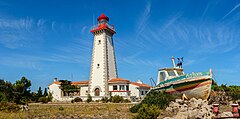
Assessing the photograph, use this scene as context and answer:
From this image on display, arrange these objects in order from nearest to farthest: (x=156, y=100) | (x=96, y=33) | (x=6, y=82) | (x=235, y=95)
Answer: (x=156, y=100)
(x=235, y=95)
(x=6, y=82)
(x=96, y=33)

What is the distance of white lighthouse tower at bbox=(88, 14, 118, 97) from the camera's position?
130ft

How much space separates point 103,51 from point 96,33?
4.11 metres

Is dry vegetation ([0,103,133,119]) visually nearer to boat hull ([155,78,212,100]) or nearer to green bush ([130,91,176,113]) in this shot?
green bush ([130,91,176,113])

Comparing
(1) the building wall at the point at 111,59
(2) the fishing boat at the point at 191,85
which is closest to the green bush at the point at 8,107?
(2) the fishing boat at the point at 191,85

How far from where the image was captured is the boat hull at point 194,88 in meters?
18.1

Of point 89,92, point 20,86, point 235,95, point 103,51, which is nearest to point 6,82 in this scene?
point 20,86

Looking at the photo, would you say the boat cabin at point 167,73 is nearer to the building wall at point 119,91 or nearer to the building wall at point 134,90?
the building wall at point 119,91

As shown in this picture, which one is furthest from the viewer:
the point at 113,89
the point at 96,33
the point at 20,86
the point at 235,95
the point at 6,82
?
the point at 96,33

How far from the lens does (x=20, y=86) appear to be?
36.2 meters

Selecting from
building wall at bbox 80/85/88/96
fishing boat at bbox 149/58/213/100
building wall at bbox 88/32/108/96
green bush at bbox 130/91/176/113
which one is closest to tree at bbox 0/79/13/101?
building wall at bbox 80/85/88/96

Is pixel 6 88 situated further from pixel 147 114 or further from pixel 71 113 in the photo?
pixel 147 114

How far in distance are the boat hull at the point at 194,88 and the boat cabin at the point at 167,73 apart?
2.62m

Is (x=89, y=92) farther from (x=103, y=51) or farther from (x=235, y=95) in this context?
(x=235, y=95)

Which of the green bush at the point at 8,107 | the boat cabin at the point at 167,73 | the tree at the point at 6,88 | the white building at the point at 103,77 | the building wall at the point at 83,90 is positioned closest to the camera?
the green bush at the point at 8,107
